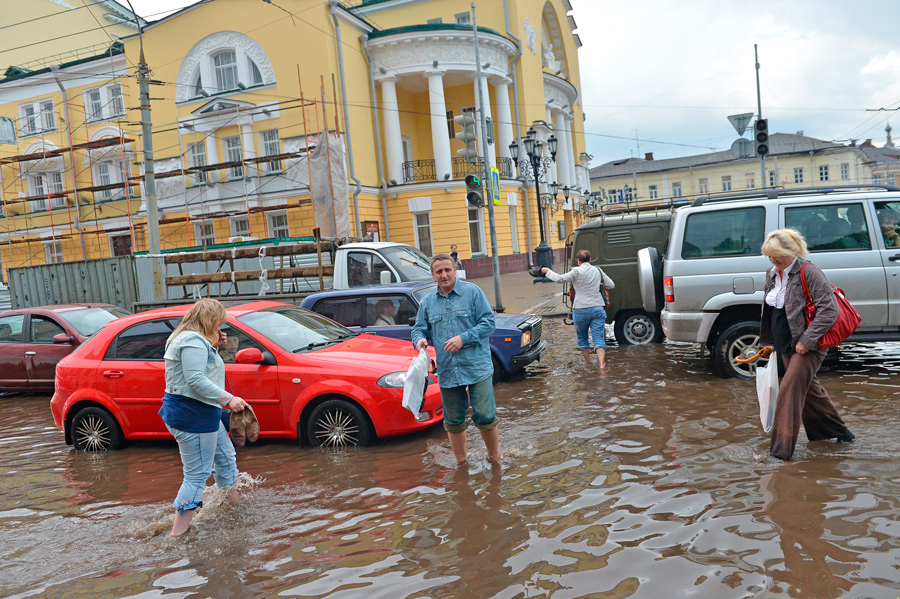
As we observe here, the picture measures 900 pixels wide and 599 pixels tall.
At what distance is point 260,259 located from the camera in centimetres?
1269

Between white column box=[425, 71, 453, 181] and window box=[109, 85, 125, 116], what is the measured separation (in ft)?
49.2

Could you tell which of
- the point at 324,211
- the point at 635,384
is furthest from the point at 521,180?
the point at 635,384

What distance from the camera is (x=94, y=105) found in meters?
33.3

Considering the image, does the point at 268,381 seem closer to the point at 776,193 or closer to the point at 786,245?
the point at 786,245

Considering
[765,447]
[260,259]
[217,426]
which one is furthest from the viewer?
[260,259]

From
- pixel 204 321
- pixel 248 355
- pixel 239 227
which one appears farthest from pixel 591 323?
pixel 239 227

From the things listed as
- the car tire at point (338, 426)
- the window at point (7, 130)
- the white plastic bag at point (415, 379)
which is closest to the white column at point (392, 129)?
the window at point (7, 130)

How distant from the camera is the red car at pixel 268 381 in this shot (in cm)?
632

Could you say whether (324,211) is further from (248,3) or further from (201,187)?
(248,3)

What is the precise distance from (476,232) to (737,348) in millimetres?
23690

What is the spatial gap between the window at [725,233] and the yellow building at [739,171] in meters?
61.2

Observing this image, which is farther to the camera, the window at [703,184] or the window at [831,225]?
the window at [703,184]

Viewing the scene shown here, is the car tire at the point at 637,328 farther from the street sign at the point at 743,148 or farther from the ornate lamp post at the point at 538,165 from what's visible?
the ornate lamp post at the point at 538,165

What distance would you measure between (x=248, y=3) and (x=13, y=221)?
18.1 m
